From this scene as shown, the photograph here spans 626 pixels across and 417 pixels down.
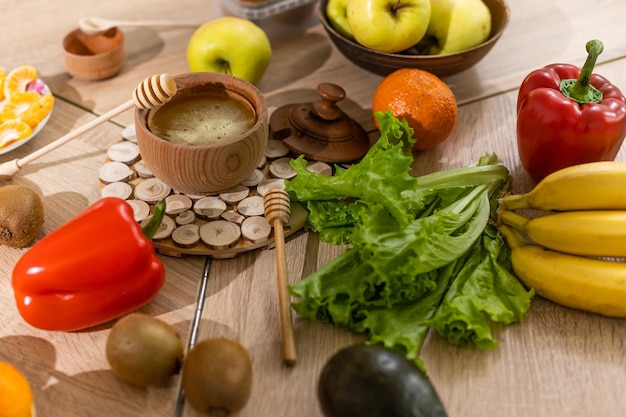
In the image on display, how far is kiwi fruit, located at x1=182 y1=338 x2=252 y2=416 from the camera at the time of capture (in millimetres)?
833

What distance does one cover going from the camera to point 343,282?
1.00 m

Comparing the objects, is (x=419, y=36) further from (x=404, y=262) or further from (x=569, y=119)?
(x=404, y=262)

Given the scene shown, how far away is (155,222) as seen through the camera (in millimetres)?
1033

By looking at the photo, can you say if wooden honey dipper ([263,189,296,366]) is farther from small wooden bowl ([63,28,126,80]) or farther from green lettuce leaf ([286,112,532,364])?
small wooden bowl ([63,28,126,80])

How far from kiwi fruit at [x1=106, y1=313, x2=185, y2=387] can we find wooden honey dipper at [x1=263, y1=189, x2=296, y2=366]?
16 centimetres

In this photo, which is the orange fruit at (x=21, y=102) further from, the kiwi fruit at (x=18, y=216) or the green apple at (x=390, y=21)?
the green apple at (x=390, y=21)

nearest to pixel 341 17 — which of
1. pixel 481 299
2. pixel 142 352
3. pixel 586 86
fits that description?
pixel 586 86

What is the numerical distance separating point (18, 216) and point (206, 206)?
314 mm

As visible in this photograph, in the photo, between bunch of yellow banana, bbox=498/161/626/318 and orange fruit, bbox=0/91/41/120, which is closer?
bunch of yellow banana, bbox=498/161/626/318

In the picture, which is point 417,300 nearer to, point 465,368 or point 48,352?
point 465,368

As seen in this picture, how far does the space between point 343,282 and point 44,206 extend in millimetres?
604

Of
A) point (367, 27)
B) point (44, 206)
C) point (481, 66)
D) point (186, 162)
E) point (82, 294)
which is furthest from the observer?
point (481, 66)

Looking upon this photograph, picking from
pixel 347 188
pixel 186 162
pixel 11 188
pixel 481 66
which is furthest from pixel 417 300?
pixel 481 66

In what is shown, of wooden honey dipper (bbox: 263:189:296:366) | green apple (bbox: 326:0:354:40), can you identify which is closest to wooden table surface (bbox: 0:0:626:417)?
wooden honey dipper (bbox: 263:189:296:366)
